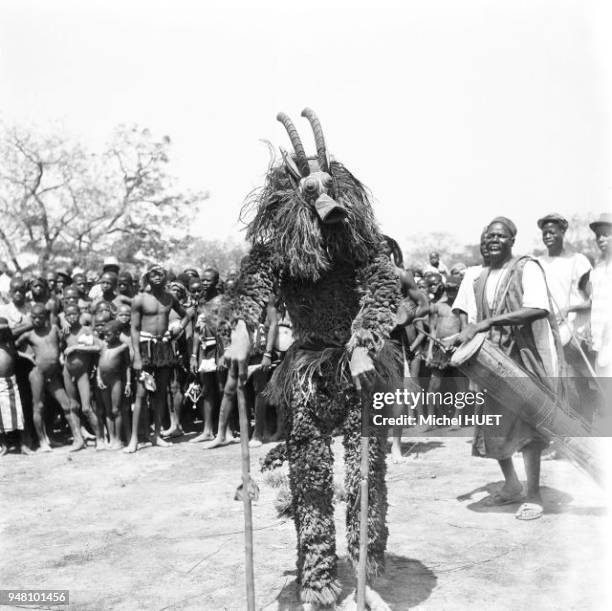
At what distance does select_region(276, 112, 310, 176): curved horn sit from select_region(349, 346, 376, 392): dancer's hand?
39.5 inches

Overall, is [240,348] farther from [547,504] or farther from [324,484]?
[547,504]

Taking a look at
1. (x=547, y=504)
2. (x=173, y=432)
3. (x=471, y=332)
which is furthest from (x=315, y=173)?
(x=173, y=432)

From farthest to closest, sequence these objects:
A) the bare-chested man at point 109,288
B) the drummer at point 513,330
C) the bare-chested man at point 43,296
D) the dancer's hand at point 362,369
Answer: the bare-chested man at point 109,288 < the bare-chested man at point 43,296 < the drummer at point 513,330 < the dancer's hand at point 362,369

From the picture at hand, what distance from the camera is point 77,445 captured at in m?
8.32

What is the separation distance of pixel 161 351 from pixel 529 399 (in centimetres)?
464

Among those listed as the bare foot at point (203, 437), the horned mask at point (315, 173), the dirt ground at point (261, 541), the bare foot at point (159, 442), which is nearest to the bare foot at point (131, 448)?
the bare foot at point (159, 442)

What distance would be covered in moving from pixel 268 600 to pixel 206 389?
4.90m

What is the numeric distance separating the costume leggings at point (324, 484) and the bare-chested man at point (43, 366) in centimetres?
513

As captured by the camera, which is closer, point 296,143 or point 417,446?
point 296,143

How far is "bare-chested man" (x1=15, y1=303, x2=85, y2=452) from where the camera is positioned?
8164 mm

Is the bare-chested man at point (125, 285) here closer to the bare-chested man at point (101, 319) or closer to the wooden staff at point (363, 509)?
the bare-chested man at point (101, 319)

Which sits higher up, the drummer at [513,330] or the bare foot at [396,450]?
the drummer at [513,330]

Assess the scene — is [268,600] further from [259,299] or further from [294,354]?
[259,299]

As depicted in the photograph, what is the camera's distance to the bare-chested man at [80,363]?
8.32 meters
